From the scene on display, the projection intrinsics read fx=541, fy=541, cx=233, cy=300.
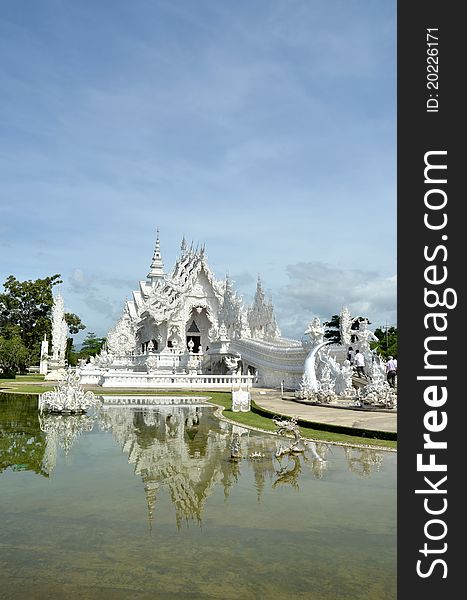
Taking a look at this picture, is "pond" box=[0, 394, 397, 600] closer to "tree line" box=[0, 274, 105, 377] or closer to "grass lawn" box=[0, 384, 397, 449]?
"grass lawn" box=[0, 384, 397, 449]

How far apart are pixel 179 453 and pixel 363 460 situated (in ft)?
12.4

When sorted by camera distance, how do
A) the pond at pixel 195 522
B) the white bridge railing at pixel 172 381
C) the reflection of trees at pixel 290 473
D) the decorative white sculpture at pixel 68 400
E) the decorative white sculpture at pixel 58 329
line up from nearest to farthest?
1. the pond at pixel 195 522
2. the reflection of trees at pixel 290 473
3. the decorative white sculpture at pixel 68 400
4. the white bridge railing at pixel 172 381
5. the decorative white sculpture at pixel 58 329

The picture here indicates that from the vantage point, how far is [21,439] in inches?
519

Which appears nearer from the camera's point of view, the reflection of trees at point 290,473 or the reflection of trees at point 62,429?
the reflection of trees at point 290,473

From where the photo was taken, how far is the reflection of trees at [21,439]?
33.7 feet

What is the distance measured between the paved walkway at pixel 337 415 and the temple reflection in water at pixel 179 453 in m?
2.25

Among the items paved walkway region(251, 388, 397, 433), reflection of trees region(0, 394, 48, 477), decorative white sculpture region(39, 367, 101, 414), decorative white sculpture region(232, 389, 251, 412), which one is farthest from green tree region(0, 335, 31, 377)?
decorative white sculpture region(232, 389, 251, 412)

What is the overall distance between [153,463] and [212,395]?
53.6 feet

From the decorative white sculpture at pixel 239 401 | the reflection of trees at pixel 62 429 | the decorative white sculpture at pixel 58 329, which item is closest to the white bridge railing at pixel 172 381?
the decorative white sculpture at pixel 239 401

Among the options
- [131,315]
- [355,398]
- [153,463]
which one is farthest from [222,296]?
[153,463]

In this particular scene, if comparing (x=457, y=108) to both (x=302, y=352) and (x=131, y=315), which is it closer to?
(x=302, y=352)

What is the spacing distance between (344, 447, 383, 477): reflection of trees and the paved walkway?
1726 mm

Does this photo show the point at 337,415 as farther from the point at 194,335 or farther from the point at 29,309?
the point at 29,309

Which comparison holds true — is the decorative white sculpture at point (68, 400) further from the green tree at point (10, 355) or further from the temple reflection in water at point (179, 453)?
the green tree at point (10, 355)
